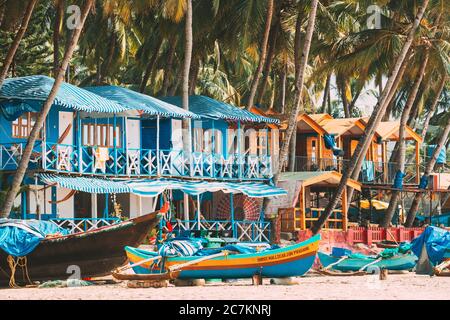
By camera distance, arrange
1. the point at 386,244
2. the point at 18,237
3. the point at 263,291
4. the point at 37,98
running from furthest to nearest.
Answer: the point at 386,244
the point at 37,98
the point at 18,237
the point at 263,291

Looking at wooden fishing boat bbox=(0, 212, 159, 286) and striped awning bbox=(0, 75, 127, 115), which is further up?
striped awning bbox=(0, 75, 127, 115)

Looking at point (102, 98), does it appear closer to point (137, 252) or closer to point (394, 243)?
point (137, 252)

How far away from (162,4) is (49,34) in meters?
11.5

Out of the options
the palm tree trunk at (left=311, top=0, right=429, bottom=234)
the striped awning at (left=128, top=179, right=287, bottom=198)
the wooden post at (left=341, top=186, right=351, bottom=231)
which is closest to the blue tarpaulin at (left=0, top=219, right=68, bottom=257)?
the striped awning at (left=128, top=179, right=287, bottom=198)

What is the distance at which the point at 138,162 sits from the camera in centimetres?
4150

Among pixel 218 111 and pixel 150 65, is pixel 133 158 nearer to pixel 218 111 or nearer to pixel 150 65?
pixel 218 111

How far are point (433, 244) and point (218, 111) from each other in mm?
11810

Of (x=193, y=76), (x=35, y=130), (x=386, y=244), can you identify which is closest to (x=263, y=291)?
(x=35, y=130)

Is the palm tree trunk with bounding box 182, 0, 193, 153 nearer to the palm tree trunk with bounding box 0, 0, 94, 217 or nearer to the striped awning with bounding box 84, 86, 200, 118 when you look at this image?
the striped awning with bounding box 84, 86, 200, 118

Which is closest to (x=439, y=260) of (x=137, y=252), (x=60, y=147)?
(x=137, y=252)

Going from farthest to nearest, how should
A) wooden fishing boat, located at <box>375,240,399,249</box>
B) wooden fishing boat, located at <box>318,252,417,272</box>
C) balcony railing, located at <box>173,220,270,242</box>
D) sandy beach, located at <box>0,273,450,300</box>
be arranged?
wooden fishing boat, located at <box>375,240,399,249</box>
balcony railing, located at <box>173,220,270,242</box>
wooden fishing boat, located at <box>318,252,417,272</box>
sandy beach, located at <box>0,273,450,300</box>

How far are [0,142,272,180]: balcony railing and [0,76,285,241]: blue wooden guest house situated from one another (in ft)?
0.12

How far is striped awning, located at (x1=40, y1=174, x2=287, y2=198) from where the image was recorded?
124ft

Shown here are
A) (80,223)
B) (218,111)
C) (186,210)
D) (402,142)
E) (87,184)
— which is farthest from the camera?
(402,142)
